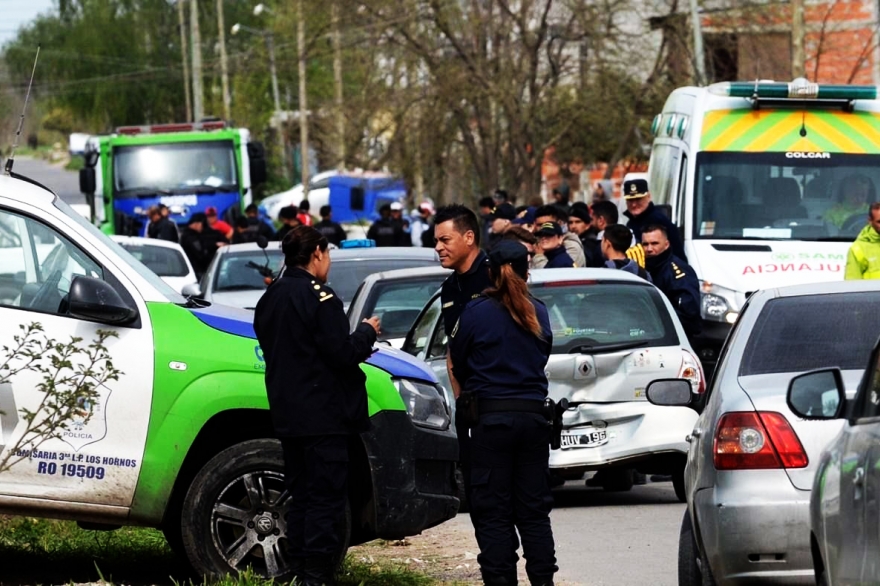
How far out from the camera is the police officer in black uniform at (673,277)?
12.8 metres

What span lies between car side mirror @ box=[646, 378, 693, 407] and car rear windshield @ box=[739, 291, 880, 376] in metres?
0.63

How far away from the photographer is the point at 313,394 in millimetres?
7332

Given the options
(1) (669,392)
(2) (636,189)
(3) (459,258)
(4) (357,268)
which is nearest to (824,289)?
(1) (669,392)

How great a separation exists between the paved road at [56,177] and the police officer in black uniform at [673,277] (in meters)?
47.6

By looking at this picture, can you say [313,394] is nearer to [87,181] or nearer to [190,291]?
[190,291]

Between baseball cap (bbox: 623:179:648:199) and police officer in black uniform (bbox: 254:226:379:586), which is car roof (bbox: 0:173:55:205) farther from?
baseball cap (bbox: 623:179:648:199)

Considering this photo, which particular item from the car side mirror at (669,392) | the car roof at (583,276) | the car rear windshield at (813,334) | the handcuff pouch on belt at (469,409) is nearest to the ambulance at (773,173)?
the car roof at (583,276)

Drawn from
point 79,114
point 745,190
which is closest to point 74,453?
point 745,190

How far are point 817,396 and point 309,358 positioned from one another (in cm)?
225

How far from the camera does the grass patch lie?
27.2 feet

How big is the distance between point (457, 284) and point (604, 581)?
184cm

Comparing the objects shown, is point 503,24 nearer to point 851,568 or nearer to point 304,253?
point 304,253

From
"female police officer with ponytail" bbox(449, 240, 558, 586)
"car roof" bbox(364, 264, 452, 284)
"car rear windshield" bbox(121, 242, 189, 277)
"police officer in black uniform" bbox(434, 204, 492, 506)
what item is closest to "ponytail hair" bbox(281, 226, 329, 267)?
"police officer in black uniform" bbox(434, 204, 492, 506)

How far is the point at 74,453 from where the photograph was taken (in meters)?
7.66
